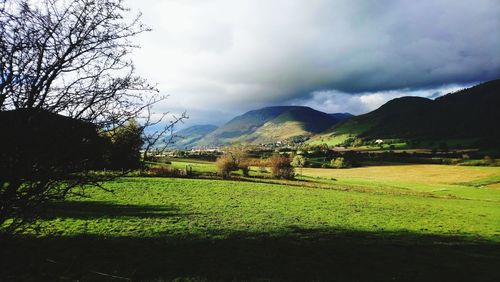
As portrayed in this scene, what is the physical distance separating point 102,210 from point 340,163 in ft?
426

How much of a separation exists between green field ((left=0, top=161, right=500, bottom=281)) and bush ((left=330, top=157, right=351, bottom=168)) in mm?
104453

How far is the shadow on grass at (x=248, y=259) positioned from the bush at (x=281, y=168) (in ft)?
205

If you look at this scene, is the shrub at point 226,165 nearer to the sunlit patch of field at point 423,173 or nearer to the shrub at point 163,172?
the shrub at point 163,172

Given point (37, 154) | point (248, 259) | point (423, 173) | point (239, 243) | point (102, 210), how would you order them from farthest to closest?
point (423, 173) < point (102, 210) < point (239, 243) < point (248, 259) < point (37, 154)

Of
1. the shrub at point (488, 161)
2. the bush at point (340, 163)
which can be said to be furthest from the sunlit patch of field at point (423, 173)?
the bush at point (340, 163)

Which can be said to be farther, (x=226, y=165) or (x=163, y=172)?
(x=226, y=165)

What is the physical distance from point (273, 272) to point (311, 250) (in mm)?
5289

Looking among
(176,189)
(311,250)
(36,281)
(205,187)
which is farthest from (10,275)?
(205,187)

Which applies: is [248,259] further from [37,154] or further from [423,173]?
[423,173]

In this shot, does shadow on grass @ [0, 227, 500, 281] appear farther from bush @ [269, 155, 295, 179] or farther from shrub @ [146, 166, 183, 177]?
bush @ [269, 155, 295, 179]

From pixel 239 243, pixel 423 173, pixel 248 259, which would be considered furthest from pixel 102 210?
→ pixel 423 173

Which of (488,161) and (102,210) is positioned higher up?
(102,210)

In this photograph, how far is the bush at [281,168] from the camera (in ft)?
282

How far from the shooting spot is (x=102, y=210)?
90.7ft
